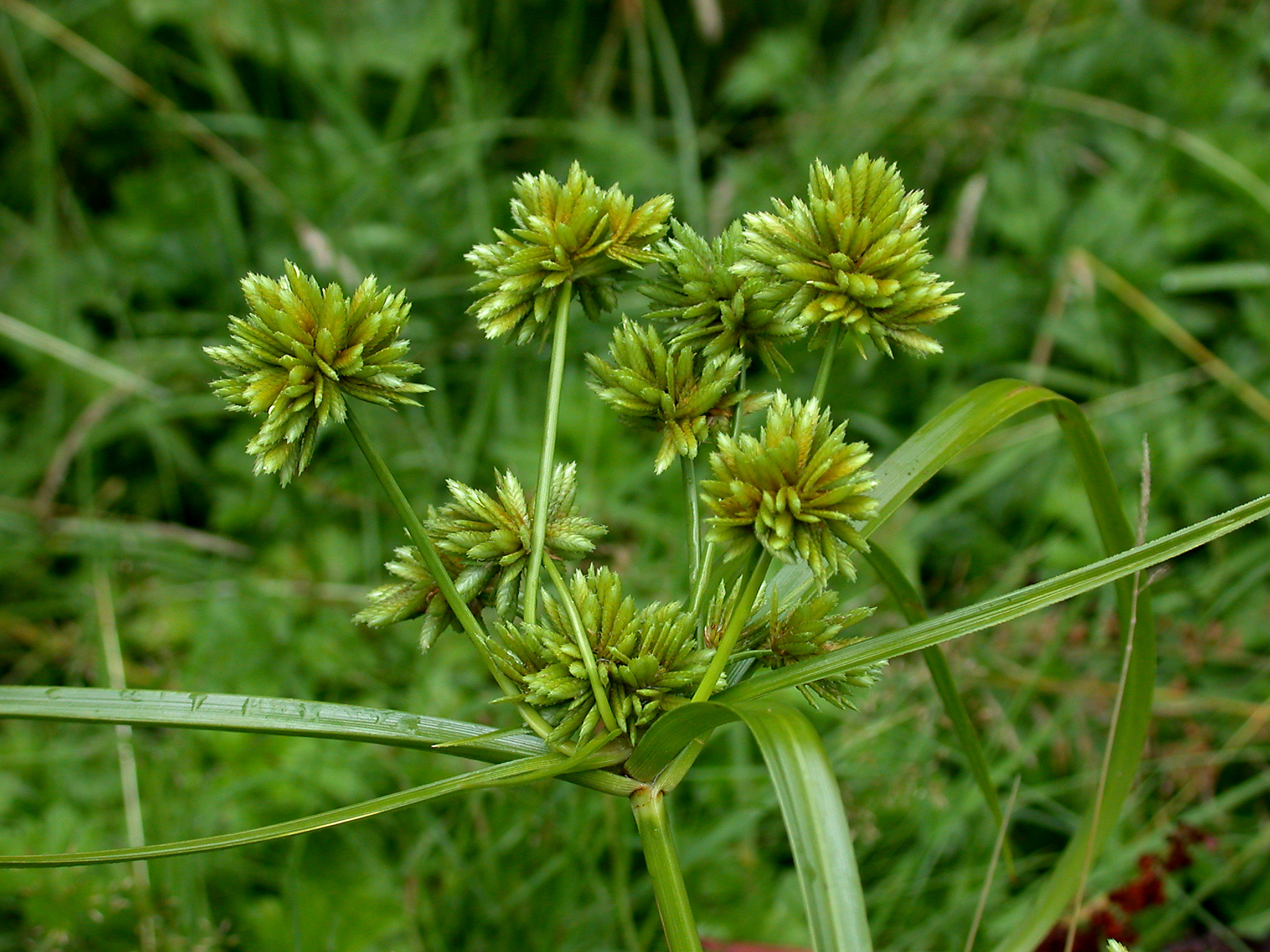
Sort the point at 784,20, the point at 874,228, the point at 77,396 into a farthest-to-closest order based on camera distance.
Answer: the point at 784,20 < the point at 77,396 < the point at 874,228

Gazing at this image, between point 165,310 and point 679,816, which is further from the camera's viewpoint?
point 165,310

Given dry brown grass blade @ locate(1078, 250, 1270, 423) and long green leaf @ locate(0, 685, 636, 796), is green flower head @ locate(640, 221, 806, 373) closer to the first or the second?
long green leaf @ locate(0, 685, 636, 796)

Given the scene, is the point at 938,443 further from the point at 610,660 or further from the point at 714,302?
the point at 610,660

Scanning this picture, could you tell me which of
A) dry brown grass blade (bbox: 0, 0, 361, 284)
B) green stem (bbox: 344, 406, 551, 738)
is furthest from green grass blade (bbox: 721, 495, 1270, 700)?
dry brown grass blade (bbox: 0, 0, 361, 284)

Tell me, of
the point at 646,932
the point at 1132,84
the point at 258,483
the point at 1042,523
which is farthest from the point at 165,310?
the point at 1132,84

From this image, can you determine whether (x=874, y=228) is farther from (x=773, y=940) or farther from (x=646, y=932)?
(x=773, y=940)

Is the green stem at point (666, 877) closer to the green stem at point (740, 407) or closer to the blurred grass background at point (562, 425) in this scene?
the green stem at point (740, 407)
